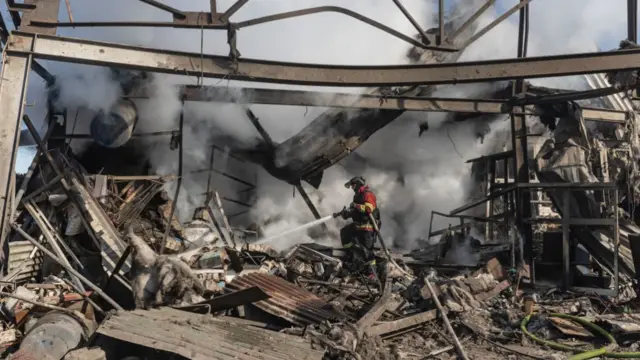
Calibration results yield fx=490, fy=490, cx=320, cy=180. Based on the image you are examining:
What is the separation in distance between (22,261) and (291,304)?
4.09 m

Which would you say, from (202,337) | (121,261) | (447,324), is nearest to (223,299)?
(202,337)

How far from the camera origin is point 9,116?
15.4ft

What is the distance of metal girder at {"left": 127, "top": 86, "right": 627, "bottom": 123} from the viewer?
7148 millimetres

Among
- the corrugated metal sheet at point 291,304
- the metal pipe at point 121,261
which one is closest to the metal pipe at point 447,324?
the corrugated metal sheet at point 291,304

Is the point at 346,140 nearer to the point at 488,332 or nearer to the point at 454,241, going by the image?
the point at 454,241

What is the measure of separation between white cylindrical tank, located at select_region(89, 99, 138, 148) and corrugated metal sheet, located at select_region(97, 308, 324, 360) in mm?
3821

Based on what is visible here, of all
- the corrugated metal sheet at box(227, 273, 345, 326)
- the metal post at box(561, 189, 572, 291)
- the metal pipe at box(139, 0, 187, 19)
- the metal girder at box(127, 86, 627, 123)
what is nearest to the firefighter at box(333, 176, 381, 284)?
the metal girder at box(127, 86, 627, 123)

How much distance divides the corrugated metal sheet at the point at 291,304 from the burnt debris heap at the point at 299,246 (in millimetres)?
30

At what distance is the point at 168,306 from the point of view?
500cm

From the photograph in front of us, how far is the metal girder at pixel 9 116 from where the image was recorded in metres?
4.61

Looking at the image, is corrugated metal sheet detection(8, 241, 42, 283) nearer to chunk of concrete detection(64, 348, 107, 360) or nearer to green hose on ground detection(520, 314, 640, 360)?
chunk of concrete detection(64, 348, 107, 360)

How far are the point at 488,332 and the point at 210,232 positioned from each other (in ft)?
16.8

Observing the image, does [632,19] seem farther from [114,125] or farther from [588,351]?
[114,125]

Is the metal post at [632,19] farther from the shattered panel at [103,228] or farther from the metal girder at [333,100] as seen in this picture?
the shattered panel at [103,228]
